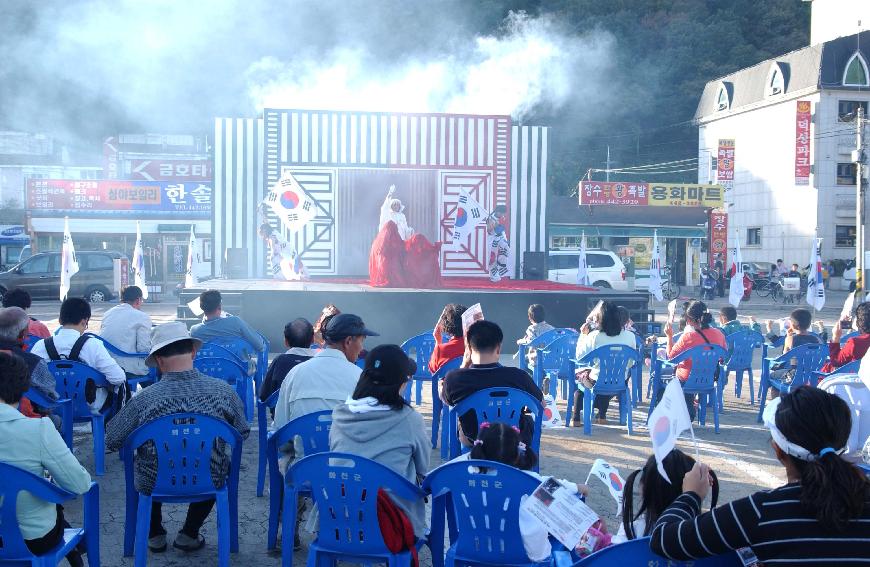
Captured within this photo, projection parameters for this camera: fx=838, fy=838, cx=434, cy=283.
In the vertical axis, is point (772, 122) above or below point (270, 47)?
below

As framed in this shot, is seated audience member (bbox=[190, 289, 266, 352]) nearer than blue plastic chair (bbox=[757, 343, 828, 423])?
Yes

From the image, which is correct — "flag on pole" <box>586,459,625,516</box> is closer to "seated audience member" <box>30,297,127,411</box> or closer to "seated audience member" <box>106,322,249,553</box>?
"seated audience member" <box>106,322,249,553</box>

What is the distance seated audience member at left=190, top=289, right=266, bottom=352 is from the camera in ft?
22.8

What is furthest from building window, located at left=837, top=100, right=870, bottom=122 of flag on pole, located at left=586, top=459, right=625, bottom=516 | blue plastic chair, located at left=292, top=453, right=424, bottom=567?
blue plastic chair, located at left=292, top=453, right=424, bottom=567

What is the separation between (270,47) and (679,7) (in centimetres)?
2230

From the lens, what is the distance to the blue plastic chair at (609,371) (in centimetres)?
689

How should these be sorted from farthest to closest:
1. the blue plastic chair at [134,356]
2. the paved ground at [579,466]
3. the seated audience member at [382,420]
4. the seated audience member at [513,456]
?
1. the blue plastic chair at [134,356]
2. the paved ground at [579,466]
3. the seated audience member at [382,420]
4. the seated audience member at [513,456]

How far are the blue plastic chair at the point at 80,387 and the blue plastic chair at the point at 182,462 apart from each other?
1.95 meters

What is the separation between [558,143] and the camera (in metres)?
45.0

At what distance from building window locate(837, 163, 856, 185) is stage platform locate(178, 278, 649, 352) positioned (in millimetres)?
25859

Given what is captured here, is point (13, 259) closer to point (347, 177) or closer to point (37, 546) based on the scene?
point (347, 177)

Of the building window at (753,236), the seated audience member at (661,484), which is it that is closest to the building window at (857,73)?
the building window at (753,236)

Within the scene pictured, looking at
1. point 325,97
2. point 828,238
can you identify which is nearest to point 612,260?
point 325,97

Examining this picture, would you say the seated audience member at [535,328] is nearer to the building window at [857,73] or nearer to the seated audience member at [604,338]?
the seated audience member at [604,338]
